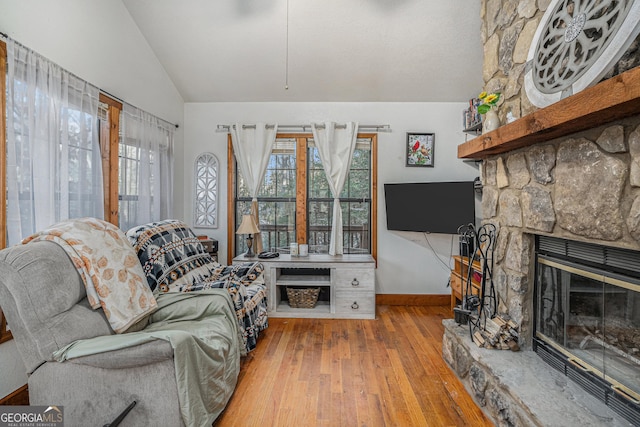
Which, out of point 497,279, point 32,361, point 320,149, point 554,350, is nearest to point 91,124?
point 32,361

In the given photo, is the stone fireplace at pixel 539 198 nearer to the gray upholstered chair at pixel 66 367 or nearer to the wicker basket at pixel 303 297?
the wicker basket at pixel 303 297

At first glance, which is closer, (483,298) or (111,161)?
(483,298)

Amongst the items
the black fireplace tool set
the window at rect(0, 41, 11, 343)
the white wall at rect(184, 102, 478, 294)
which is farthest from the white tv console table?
the window at rect(0, 41, 11, 343)

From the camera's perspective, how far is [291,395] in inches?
73.9

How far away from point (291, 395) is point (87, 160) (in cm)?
215

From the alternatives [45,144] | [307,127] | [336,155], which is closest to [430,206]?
[336,155]

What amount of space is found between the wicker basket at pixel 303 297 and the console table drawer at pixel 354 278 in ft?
0.87

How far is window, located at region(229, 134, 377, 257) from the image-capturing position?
12.1 ft

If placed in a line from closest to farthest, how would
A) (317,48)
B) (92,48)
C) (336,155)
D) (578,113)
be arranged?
(578,113), (92,48), (317,48), (336,155)

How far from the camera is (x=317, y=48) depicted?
303cm

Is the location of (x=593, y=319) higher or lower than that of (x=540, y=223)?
lower

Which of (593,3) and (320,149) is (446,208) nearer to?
(320,149)

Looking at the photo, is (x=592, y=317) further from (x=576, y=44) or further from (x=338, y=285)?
(x=338, y=285)

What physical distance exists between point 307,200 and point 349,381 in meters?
2.16
